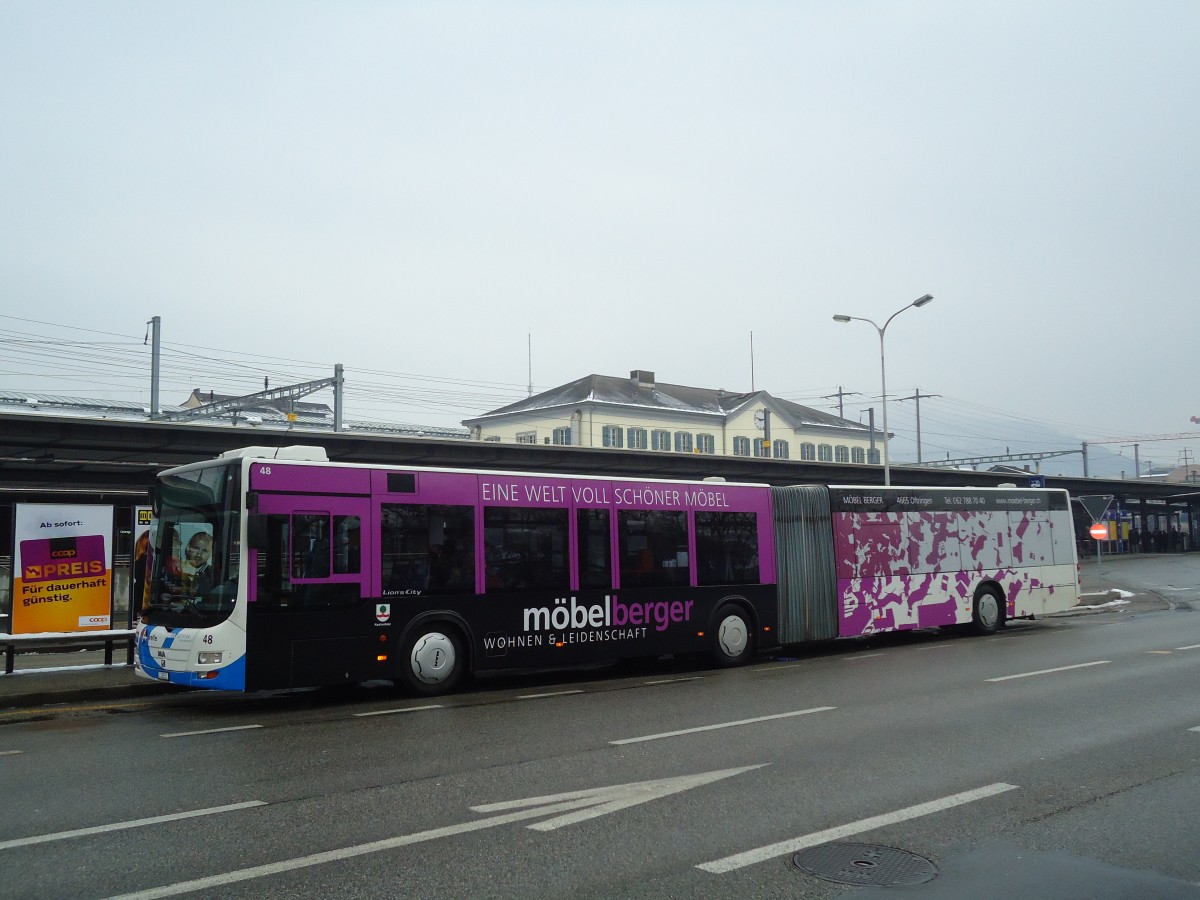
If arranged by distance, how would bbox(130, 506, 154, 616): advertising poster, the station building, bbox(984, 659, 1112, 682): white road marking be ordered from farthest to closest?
1. the station building
2. bbox(130, 506, 154, 616): advertising poster
3. bbox(984, 659, 1112, 682): white road marking

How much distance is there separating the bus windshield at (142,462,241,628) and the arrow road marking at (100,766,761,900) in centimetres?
625

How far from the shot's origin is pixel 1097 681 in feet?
43.2

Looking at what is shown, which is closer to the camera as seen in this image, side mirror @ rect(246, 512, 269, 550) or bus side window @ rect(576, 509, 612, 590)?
side mirror @ rect(246, 512, 269, 550)

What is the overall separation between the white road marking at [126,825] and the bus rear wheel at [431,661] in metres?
5.85

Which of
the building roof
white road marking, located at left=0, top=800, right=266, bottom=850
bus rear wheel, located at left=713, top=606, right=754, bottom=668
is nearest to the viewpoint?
white road marking, located at left=0, top=800, right=266, bottom=850

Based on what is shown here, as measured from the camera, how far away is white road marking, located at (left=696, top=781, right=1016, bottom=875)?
18.9 feet

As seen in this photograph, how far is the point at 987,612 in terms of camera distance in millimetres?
21438

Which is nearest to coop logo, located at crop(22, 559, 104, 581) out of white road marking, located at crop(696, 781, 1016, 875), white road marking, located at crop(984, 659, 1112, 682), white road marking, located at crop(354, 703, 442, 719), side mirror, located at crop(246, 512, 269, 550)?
side mirror, located at crop(246, 512, 269, 550)

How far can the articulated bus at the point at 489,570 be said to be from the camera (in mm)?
12172

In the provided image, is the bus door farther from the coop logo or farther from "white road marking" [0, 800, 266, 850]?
the coop logo

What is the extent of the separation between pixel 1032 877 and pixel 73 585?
1607cm

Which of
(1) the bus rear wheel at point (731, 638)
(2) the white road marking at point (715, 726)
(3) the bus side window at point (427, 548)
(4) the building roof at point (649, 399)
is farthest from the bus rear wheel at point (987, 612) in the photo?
(4) the building roof at point (649, 399)

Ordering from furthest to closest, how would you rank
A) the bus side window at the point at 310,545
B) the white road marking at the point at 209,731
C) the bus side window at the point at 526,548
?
the bus side window at the point at 526,548 → the bus side window at the point at 310,545 → the white road marking at the point at 209,731

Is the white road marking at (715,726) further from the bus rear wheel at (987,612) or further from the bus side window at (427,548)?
the bus rear wheel at (987,612)
